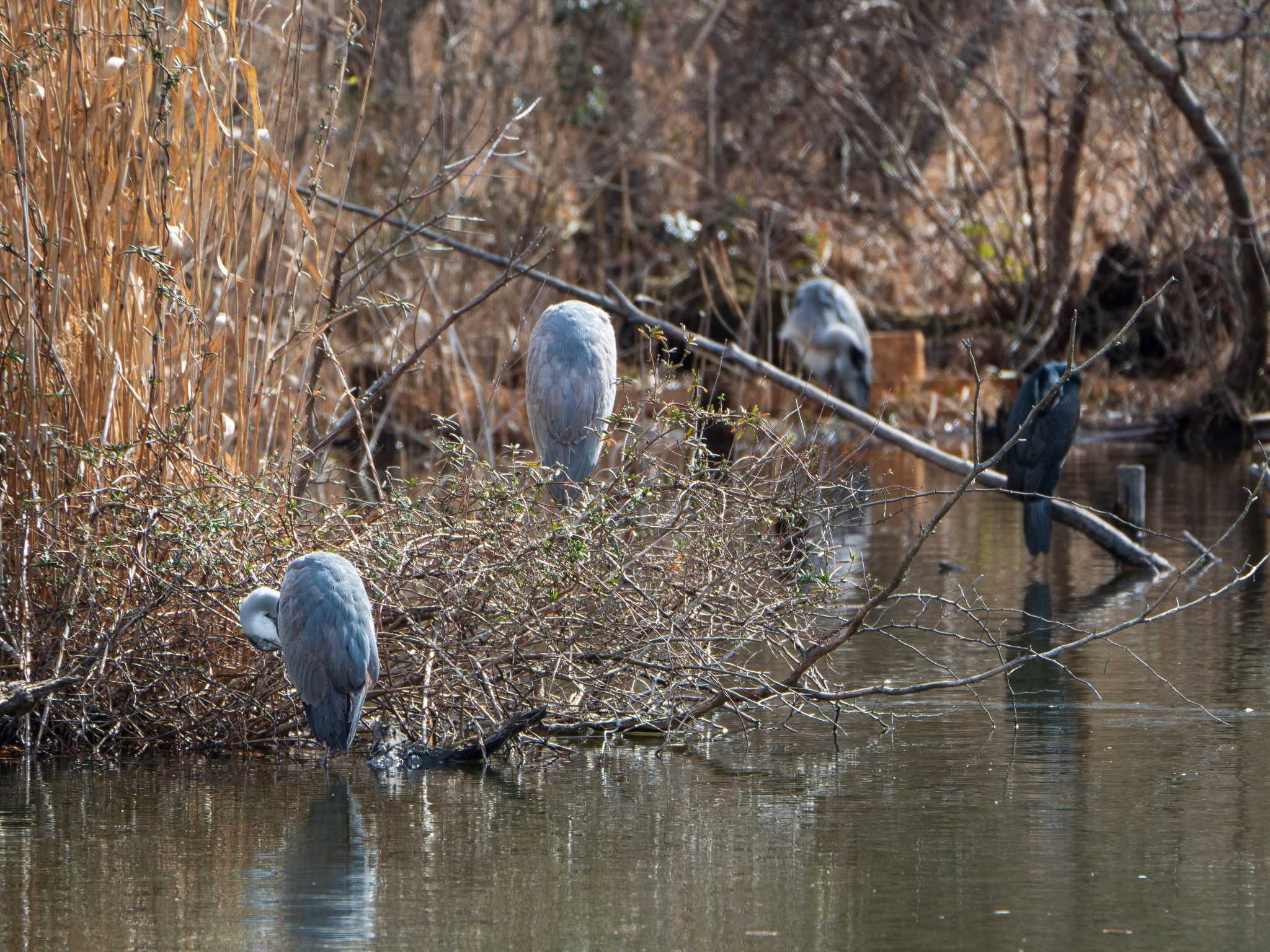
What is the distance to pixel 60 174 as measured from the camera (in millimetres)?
5461

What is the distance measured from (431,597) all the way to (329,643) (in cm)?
63

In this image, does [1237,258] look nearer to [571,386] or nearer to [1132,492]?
[1132,492]

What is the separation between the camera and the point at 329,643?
4.85m

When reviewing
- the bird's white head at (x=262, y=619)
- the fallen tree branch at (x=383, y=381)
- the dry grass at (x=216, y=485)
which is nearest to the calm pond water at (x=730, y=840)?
the dry grass at (x=216, y=485)

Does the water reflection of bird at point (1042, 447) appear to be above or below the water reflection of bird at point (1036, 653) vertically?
above

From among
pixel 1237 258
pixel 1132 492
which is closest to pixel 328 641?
pixel 1132 492

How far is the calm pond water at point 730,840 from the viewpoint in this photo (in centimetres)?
374

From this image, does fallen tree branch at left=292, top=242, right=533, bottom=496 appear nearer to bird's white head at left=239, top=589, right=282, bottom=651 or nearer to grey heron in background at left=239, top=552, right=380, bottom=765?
bird's white head at left=239, top=589, right=282, bottom=651

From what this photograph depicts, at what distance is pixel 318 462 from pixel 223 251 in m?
1.33

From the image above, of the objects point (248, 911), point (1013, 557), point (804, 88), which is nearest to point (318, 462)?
point (248, 911)

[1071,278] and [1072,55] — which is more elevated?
[1072,55]

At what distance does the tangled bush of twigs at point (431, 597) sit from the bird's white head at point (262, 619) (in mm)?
253

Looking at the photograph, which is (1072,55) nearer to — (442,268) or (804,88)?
(804,88)

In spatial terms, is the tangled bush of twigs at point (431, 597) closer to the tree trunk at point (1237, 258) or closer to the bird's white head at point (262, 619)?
the bird's white head at point (262, 619)
